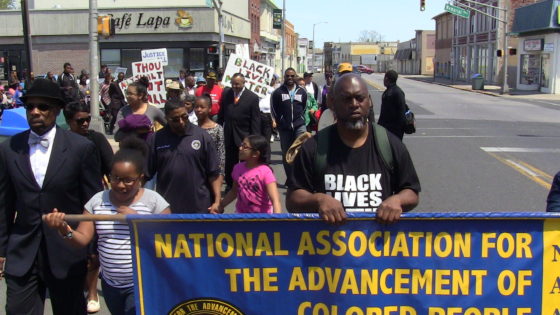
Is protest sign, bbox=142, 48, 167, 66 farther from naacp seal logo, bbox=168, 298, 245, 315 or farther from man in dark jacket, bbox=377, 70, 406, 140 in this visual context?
naacp seal logo, bbox=168, 298, 245, 315

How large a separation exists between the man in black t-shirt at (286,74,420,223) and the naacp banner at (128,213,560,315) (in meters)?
0.17

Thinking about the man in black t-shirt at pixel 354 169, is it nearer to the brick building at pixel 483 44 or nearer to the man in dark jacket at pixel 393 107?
the man in dark jacket at pixel 393 107

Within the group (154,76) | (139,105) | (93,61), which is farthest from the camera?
(93,61)

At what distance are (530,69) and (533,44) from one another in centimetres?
280

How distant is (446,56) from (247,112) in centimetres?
7441

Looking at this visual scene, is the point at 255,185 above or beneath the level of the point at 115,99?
beneath

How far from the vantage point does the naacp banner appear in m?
3.15

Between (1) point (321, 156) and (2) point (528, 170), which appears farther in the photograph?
(2) point (528, 170)

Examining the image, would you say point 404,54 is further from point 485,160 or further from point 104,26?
point 485,160

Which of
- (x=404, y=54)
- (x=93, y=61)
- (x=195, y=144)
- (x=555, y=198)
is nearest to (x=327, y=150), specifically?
(x=555, y=198)

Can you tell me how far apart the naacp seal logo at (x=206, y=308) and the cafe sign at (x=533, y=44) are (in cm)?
4187

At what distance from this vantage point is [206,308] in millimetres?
3246

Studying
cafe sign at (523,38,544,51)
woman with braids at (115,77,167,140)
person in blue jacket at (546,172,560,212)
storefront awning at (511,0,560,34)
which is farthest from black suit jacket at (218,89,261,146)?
cafe sign at (523,38,544,51)

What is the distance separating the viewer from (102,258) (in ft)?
12.0
